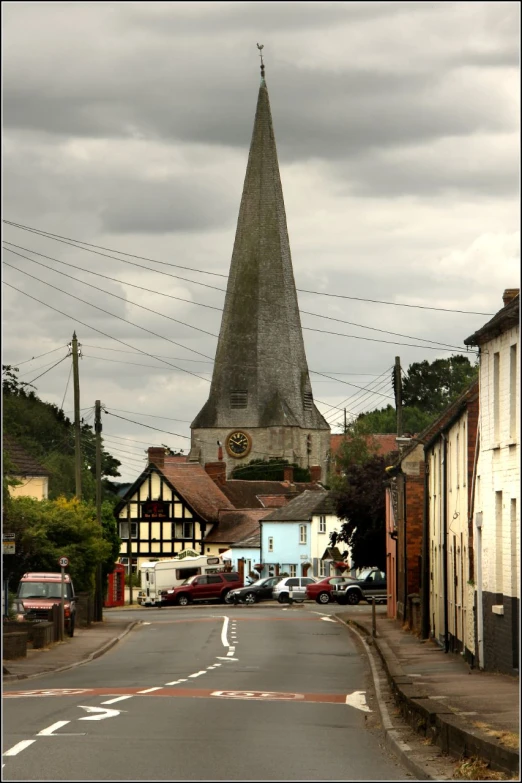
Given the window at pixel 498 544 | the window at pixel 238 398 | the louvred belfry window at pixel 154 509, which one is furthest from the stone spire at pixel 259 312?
the window at pixel 498 544

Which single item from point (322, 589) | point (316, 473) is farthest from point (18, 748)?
point (316, 473)

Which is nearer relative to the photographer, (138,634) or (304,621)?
(138,634)

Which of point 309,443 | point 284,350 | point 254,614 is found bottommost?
point 254,614

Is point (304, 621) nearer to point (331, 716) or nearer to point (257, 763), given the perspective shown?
point (331, 716)

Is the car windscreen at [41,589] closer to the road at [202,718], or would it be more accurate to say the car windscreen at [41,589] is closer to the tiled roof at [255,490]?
the road at [202,718]

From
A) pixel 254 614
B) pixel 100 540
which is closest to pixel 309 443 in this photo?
pixel 254 614

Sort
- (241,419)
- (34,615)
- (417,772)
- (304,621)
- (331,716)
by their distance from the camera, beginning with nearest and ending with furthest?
1. (417,772)
2. (331,716)
3. (34,615)
4. (304,621)
5. (241,419)

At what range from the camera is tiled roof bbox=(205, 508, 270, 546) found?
334ft

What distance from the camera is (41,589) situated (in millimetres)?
40906

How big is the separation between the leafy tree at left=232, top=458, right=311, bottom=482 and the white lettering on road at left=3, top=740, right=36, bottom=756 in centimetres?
13198

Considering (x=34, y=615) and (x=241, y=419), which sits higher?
(x=241, y=419)

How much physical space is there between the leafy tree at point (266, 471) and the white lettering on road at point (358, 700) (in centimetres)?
12360

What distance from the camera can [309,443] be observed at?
16175cm

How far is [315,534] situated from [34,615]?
52117mm
